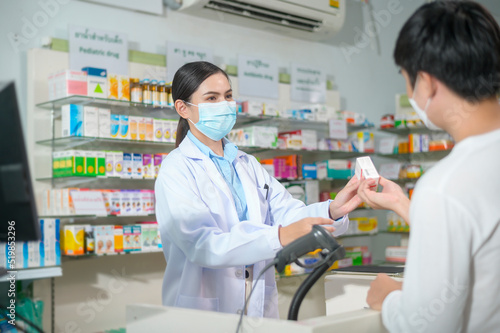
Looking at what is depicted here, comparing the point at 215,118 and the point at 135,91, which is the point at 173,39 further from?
the point at 215,118

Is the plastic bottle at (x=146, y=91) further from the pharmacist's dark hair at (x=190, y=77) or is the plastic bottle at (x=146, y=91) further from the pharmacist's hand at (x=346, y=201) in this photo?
the pharmacist's hand at (x=346, y=201)

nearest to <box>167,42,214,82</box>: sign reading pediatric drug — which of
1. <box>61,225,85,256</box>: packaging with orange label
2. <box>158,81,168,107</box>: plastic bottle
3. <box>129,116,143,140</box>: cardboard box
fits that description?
<box>158,81,168,107</box>: plastic bottle

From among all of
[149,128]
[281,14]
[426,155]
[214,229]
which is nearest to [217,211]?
[214,229]

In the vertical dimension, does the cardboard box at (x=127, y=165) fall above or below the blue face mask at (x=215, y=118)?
below

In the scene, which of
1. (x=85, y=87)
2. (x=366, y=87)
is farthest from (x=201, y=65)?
(x=366, y=87)

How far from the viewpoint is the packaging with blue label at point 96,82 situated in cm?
399

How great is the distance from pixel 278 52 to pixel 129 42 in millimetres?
1776

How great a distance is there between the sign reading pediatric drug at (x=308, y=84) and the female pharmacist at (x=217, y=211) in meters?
3.32

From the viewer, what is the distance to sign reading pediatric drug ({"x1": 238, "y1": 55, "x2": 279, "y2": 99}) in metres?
5.39

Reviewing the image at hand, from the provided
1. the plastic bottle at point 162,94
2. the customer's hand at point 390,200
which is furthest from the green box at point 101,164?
the customer's hand at point 390,200

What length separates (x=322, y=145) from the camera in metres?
5.43

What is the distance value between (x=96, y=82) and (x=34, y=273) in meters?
1.43

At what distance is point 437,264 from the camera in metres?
1.08

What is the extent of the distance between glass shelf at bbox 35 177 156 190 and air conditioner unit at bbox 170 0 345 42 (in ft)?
5.57
